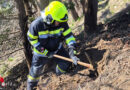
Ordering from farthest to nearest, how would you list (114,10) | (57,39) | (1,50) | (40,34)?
(114,10), (1,50), (57,39), (40,34)

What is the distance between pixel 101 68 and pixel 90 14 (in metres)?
2.58

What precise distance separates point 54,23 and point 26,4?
2.15 metres

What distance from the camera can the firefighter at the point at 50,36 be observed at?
2.97 metres

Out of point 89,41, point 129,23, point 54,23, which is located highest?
point 54,23

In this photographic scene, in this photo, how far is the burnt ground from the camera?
311 centimetres

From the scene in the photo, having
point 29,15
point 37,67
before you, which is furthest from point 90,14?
point 37,67

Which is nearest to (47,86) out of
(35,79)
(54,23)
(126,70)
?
(35,79)

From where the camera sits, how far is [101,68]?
376 cm

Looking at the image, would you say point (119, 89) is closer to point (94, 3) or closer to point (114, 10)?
point (94, 3)

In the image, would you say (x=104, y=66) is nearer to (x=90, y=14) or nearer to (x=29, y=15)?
(x=90, y=14)

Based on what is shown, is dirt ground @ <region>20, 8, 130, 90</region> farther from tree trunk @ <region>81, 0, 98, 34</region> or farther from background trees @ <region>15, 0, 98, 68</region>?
background trees @ <region>15, 0, 98, 68</region>

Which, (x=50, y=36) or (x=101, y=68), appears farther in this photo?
(x=101, y=68)

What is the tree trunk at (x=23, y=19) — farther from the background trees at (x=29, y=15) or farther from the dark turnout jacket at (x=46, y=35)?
the dark turnout jacket at (x=46, y=35)

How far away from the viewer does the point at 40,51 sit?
11.9 ft
